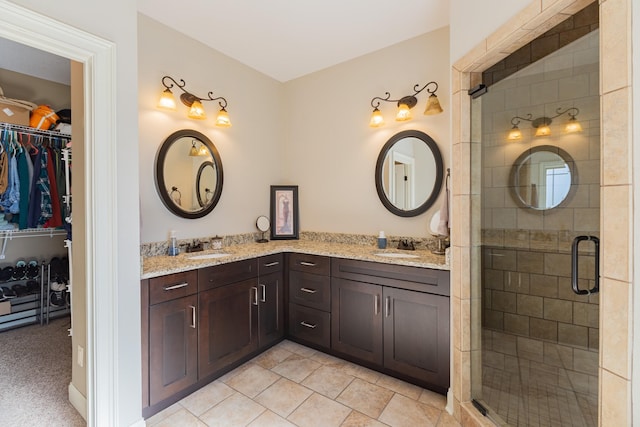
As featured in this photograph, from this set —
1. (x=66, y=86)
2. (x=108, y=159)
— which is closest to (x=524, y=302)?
(x=108, y=159)

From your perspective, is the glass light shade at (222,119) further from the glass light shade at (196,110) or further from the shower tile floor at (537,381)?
the shower tile floor at (537,381)

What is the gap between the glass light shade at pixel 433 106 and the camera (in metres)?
2.38

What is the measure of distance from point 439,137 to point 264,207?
1.91 meters

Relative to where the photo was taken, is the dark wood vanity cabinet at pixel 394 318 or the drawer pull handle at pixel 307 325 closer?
the dark wood vanity cabinet at pixel 394 318

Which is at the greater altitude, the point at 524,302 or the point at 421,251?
the point at 421,251

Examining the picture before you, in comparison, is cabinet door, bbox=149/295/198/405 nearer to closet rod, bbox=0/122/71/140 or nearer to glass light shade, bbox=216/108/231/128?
glass light shade, bbox=216/108/231/128

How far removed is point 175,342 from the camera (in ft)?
6.15

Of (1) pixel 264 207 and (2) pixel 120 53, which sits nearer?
(2) pixel 120 53

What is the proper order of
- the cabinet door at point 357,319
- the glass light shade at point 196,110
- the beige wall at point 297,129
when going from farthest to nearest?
the glass light shade at point 196,110 → the beige wall at point 297,129 → the cabinet door at point 357,319

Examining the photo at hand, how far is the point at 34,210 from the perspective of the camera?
9.61ft

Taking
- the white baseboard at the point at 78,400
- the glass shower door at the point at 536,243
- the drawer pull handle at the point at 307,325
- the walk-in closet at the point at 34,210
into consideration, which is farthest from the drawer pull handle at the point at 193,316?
the glass shower door at the point at 536,243

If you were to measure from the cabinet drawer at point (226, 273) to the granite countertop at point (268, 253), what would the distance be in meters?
0.04

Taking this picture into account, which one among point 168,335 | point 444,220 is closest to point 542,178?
point 444,220

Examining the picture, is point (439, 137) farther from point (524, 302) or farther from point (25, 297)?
point (25, 297)
